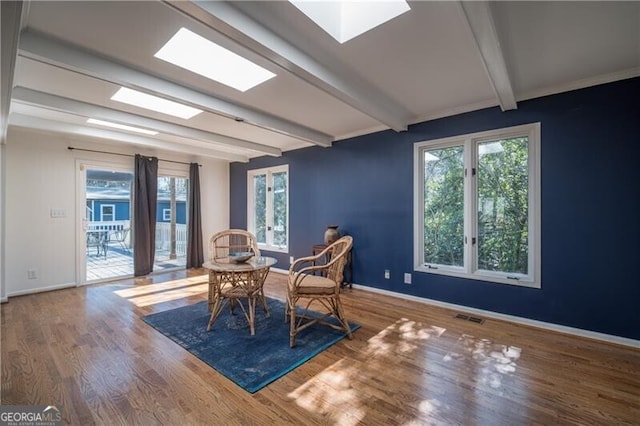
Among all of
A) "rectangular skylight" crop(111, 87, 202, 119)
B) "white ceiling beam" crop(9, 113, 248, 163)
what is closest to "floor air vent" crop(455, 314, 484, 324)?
"rectangular skylight" crop(111, 87, 202, 119)

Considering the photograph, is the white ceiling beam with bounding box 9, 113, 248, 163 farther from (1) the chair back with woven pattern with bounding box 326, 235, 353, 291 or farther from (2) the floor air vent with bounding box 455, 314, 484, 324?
(2) the floor air vent with bounding box 455, 314, 484, 324

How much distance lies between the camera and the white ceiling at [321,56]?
1.71 metres

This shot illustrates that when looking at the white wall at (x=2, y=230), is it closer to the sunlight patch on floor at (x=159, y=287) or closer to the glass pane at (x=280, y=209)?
the sunlight patch on floor at (x=159, y=287)

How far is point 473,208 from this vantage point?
3.34 metres

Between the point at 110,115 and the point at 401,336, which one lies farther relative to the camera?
the point at 110,115

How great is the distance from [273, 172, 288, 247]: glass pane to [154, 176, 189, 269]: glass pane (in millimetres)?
1918

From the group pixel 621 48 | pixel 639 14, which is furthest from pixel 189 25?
pixel 621 48

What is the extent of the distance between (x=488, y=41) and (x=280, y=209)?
4.37m

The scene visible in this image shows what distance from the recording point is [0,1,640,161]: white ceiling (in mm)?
1715

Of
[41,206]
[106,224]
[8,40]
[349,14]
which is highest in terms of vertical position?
[349,14]

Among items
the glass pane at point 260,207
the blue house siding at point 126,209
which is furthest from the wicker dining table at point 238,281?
the blue house siding at point 126,209

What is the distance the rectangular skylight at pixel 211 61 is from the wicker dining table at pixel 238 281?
5.81 feet

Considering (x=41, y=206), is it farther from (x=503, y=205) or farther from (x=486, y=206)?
(x=503, y=205)

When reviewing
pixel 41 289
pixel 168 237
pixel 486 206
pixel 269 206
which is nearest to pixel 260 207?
pixel 269 206
